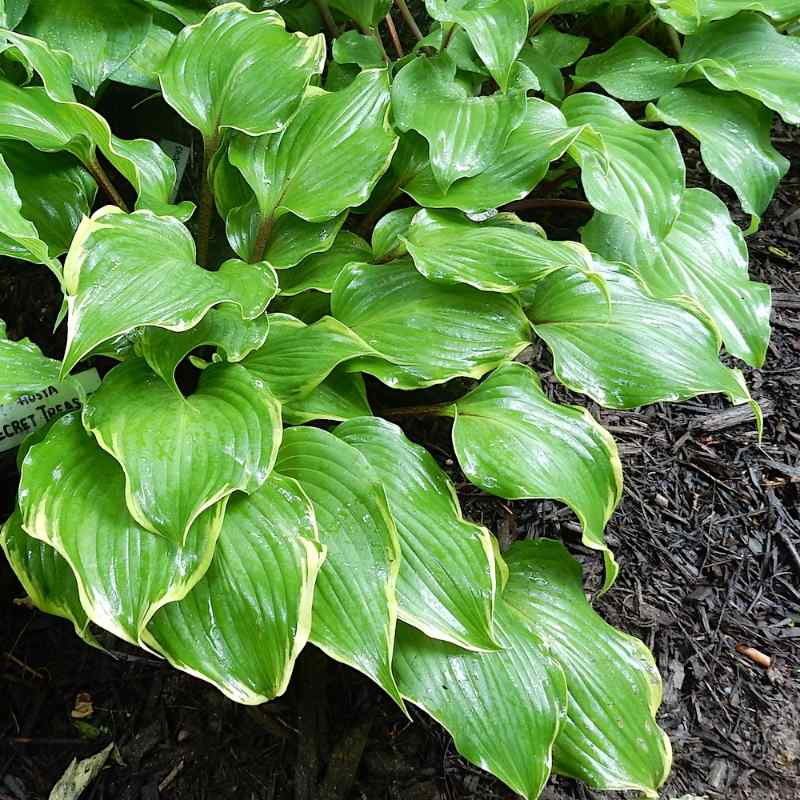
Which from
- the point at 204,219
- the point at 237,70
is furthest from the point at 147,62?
the point at 204,219

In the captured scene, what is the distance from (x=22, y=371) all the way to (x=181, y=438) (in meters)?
0.30

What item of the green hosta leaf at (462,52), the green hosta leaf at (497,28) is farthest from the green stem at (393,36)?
the green hosta leaf at (497,28)

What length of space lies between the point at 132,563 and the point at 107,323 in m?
0.33

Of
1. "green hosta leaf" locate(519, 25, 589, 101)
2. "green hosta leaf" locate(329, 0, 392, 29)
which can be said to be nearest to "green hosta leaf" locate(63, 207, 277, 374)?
"green hosta leaf" locate(329, 0, 392, 29)

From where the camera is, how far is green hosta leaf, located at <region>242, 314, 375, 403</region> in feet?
4.10

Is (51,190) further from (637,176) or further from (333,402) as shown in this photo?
(637,176)

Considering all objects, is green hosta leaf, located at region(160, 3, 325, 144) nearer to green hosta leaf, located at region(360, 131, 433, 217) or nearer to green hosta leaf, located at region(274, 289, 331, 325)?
green hosta leaf, located at region(360, 131, 433, 217)

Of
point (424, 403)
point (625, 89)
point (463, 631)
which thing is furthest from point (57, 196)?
point (625, 89)

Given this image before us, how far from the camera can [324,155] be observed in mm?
1475

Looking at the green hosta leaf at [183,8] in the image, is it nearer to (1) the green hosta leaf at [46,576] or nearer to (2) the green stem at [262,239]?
(2) the green stem at [262,239]

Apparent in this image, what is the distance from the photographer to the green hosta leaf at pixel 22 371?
1153mm

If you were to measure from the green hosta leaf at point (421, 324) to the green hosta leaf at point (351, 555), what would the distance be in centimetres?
21

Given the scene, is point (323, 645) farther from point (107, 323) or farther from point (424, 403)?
point (424, 403)

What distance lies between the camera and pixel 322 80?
184cm
